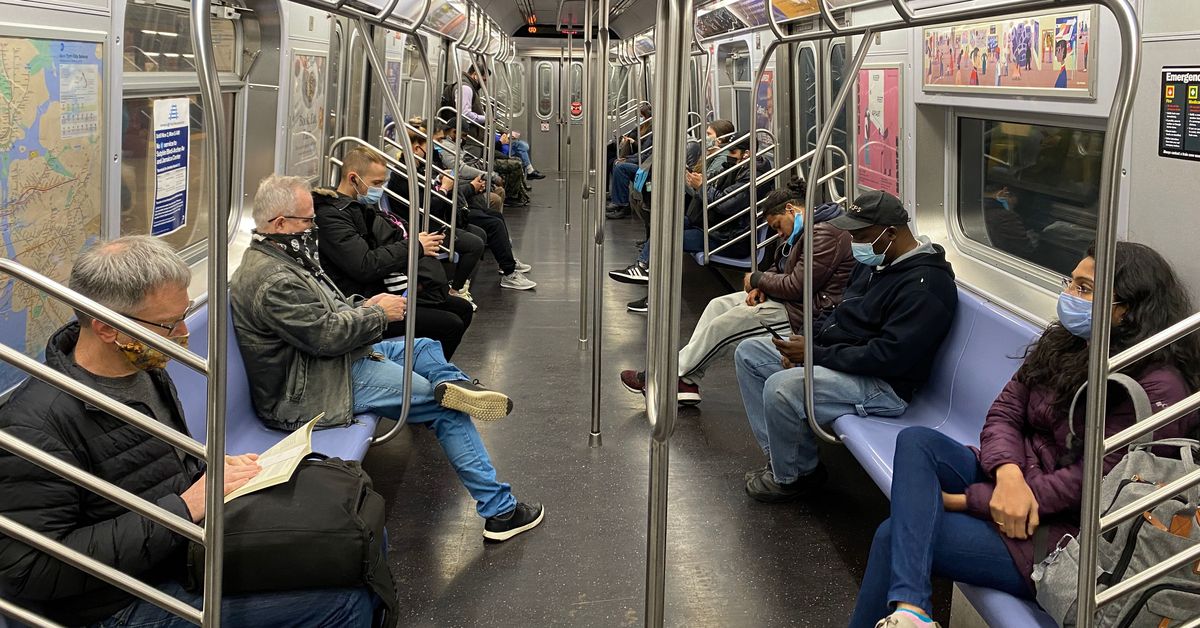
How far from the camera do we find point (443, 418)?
3.66 meters

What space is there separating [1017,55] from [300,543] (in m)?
3.03

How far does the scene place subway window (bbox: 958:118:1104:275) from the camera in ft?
12.3

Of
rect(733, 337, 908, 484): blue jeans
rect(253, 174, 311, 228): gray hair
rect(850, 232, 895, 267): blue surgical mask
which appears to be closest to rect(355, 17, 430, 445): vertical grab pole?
rect(253, 174, 311, 228): gray hair

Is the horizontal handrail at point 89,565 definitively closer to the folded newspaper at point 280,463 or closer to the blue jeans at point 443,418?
the folded newspaper at point 280,463

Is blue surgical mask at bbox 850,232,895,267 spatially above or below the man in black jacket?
above

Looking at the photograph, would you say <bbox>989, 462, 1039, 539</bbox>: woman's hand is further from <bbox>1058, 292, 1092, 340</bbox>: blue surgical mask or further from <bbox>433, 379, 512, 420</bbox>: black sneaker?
<bbox>433, 379, 512, 420</bbox>: black sneaker

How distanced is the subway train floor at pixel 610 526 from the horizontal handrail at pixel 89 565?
4.28 ft

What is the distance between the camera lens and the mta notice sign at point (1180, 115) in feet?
8.50

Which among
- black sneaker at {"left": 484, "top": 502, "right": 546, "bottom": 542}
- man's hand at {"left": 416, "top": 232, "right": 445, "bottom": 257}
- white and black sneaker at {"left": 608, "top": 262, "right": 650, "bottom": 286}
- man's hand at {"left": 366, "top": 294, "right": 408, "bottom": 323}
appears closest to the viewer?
black sneaker at {"left": 484, "top": 502, "right": 546, "bottom": 542}

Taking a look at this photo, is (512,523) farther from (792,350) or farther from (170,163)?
(170,163)

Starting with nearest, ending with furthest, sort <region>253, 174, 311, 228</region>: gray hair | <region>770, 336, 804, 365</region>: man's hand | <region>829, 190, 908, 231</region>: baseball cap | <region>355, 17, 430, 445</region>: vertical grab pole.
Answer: <region>355, 17, 430, 445</region>: vertical grab pole, <region>253, 174, 311, 228</region>: gray hair, <region>829, 190, 908, 231</region>: baseball cap, <region>770, 336, 804, 365</region>: man's hand

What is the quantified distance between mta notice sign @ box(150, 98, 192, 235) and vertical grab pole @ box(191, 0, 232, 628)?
2.28 metres

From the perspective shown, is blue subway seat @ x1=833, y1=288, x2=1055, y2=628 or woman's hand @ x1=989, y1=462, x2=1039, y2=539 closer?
woman's hand @ x1=989, y1=462, x2=1039, y2=539

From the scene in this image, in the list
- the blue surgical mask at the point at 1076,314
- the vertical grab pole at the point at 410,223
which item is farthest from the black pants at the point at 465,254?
the blue surgical mask at the point at 1076,314
